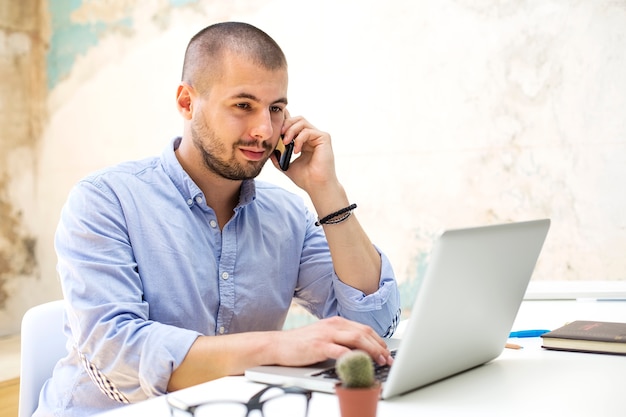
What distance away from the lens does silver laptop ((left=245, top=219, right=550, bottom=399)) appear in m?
0.90

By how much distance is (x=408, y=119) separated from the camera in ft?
11.3

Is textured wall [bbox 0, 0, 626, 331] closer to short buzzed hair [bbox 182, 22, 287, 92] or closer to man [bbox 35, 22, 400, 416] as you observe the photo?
man [bbox 35, 22, 400, 416]

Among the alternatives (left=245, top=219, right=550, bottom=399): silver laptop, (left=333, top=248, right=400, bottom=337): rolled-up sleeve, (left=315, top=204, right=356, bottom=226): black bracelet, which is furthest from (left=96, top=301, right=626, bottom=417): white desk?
(left=315, top=204, right=356, bottom=226): black bracelet

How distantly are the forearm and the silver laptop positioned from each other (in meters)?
0.48

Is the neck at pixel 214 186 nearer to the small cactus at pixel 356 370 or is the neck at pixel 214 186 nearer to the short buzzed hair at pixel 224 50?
the short buzzed hair at pixel 224 50

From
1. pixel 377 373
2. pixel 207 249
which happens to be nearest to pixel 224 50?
pixel 207 249

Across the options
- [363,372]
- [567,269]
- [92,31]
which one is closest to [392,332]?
[363,372]

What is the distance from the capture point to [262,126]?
5.12ft

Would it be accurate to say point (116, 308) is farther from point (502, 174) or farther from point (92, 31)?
point (92, 31)

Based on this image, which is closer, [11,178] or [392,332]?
[392,332]

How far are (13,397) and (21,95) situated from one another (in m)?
1.71

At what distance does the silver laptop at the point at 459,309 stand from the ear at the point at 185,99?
2.46 feet

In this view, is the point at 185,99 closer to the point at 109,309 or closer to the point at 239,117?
the point at 239,117

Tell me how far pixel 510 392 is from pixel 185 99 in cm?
102
